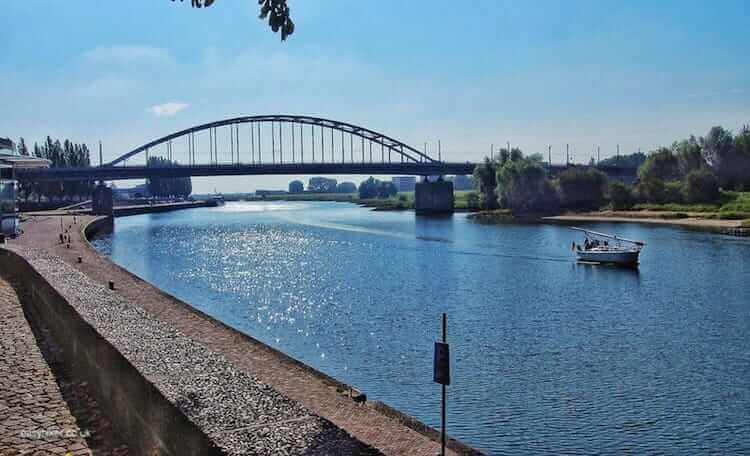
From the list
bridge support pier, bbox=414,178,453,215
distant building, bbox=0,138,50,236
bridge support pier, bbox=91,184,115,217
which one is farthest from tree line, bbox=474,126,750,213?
distant building, bbox=0,138,50,236

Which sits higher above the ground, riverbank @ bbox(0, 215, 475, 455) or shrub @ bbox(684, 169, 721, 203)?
shrub @ bbox(684, 169, 721, 203)

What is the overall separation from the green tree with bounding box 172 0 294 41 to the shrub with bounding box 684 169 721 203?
9794 centimetres

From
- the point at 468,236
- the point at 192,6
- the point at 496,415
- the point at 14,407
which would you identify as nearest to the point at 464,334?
the point at 496,415

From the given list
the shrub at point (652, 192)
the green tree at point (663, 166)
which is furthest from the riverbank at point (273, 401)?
the green tree at point (663, 166)

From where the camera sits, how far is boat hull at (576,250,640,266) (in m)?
42.3

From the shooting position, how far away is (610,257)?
43.2 meters

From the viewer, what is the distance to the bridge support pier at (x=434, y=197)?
127 metres

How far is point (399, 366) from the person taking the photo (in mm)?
19094

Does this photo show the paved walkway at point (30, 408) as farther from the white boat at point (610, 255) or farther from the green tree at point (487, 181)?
the green tree at point (487, 181)

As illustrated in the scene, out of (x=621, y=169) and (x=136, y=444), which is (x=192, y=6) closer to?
(x=136, y=444)

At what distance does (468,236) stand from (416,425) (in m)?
55.5

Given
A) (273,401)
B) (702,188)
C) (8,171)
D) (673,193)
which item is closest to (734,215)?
(702,188)

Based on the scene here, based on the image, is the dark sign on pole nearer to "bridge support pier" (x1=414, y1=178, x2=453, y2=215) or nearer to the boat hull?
the boat hull

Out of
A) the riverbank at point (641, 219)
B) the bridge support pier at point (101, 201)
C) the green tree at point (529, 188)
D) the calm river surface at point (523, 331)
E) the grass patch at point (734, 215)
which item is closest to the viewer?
the calm river surface at point (523, 331)
